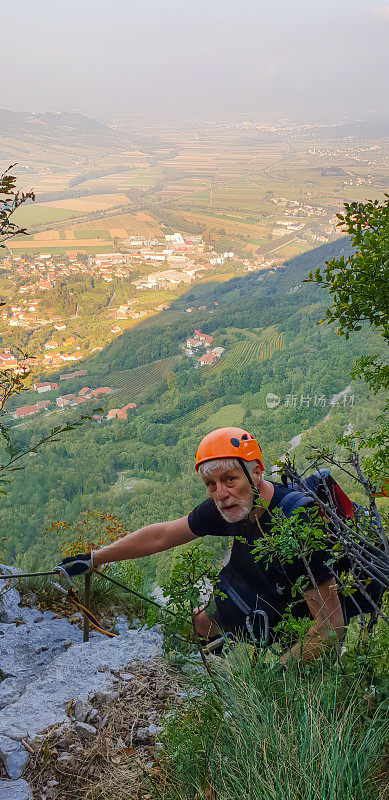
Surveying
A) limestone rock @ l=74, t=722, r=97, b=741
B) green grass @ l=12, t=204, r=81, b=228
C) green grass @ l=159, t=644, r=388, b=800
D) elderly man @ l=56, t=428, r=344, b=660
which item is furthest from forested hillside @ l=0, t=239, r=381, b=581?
green grass @ l=12, t=204, r=81, b=228

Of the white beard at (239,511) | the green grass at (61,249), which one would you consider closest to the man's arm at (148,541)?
the white beard at (239,511)

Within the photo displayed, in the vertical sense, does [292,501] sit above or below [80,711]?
above

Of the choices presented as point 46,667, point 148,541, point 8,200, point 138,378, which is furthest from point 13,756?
point 138,378

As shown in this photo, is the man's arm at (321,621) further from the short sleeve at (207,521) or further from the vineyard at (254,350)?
the vineyard at (254,350)

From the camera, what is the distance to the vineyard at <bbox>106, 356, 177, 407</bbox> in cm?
5644

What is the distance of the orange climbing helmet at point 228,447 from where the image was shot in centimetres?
232

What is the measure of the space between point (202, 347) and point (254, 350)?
19.5 feet

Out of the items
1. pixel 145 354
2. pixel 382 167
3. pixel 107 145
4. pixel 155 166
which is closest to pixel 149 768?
pixel 145 354

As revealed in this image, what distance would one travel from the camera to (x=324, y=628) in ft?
6.65

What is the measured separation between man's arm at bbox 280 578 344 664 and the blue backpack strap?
30 centimetres

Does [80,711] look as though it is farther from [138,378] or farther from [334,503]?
[138,378]

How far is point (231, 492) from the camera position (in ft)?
7.84

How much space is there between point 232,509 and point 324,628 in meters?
0.59

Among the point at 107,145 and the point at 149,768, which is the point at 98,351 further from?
the point at 107,145
